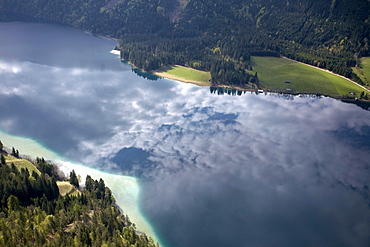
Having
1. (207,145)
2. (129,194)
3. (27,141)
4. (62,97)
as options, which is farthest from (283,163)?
(62,97)

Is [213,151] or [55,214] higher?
[213,151]

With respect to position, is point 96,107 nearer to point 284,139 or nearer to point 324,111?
point 284,139

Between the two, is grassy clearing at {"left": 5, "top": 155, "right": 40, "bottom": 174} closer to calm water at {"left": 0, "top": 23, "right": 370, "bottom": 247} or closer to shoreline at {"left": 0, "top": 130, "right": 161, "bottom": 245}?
shoreline at {"left": 0, "top": 130, "right": 161, "bottom": 245}

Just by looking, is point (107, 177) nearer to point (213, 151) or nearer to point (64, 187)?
point (64, 187)

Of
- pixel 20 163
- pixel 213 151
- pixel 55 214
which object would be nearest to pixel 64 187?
pixel 55 214

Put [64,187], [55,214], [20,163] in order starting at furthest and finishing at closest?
[20,163], [64,187], [55,214]

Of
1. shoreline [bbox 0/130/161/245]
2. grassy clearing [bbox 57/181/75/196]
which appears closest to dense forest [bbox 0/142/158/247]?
grassy clearing [bbox 57/181/75/196]

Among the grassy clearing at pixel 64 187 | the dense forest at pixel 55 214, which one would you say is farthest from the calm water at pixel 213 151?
the grassy clearing at pixel 64 187
